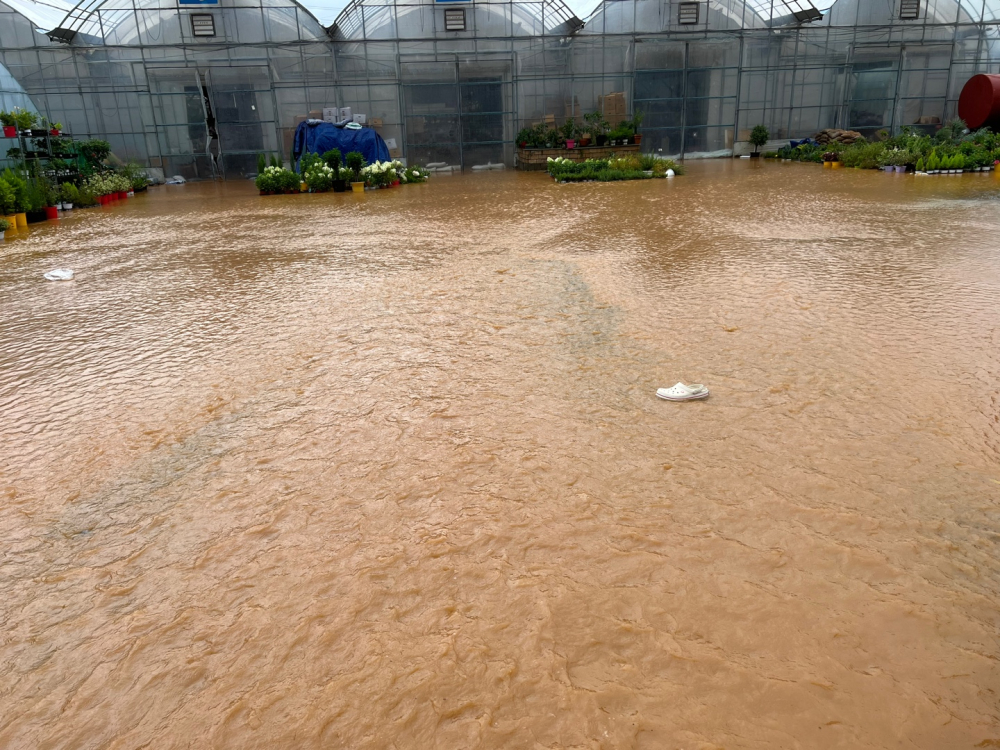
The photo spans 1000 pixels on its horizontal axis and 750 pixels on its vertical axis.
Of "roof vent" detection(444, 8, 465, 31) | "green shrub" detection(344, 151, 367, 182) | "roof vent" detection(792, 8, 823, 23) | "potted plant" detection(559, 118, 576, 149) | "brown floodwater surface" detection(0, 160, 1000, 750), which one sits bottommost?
"brown floodwater surface" detection(0, 160, 1000, 750)

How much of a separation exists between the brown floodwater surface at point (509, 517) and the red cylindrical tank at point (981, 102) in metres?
18.3

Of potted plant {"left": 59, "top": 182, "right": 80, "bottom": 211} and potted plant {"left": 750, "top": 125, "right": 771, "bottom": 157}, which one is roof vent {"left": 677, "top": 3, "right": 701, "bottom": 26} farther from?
potted plant {"left": 59, "top": 182, "right": 80, "bottom": 211}

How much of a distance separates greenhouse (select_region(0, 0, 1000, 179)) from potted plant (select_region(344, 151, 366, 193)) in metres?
6.77

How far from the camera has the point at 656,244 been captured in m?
8.52

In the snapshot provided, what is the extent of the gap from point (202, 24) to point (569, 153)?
12.0 metres

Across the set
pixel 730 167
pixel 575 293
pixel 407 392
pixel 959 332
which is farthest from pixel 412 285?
pixel 730 167

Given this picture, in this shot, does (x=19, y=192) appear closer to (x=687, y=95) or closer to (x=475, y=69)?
(x=475, y=69)

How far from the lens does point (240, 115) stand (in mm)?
23172

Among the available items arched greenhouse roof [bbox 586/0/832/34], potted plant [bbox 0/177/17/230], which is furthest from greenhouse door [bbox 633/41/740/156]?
potted plant [bbox 0/177/17/230]

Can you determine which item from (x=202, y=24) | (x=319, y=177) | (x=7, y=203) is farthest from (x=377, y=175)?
(x=202, y=24)

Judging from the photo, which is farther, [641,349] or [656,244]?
[656,244]

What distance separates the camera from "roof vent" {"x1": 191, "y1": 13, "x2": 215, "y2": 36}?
22.2 metres

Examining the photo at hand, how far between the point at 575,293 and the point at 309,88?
19998 mm

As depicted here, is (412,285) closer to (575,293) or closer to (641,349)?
(575,293)
